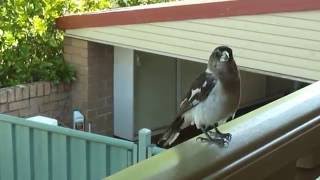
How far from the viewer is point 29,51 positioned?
806 cm

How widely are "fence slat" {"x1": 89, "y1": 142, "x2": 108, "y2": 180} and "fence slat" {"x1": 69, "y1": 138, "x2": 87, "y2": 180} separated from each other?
2.8 inches

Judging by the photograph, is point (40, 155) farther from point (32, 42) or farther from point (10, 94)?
point (32, 42)

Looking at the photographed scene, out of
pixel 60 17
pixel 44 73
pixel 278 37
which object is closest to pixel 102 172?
pixel 278 37

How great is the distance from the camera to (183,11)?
7.29 meters

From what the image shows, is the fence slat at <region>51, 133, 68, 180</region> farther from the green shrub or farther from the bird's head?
the bird's head

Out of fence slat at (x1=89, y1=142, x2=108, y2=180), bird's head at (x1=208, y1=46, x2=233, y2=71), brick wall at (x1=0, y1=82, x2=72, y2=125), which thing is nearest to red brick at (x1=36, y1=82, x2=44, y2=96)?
brick wall at (x1=0, y1=82, x2=72, y2=125)

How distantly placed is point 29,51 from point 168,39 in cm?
180

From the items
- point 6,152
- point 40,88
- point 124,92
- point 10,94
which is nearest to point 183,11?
point 124,92

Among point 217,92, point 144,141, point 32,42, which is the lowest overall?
point 144,141

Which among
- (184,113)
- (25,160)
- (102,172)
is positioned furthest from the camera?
(25,160)

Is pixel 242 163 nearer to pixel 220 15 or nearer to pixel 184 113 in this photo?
pixel 184 113

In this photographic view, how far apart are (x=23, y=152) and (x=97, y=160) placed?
3.49ft

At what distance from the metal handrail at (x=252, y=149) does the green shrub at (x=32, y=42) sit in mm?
6800

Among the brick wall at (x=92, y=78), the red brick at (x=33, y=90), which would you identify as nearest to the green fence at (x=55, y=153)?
the red brick at (x=33, y=90)
